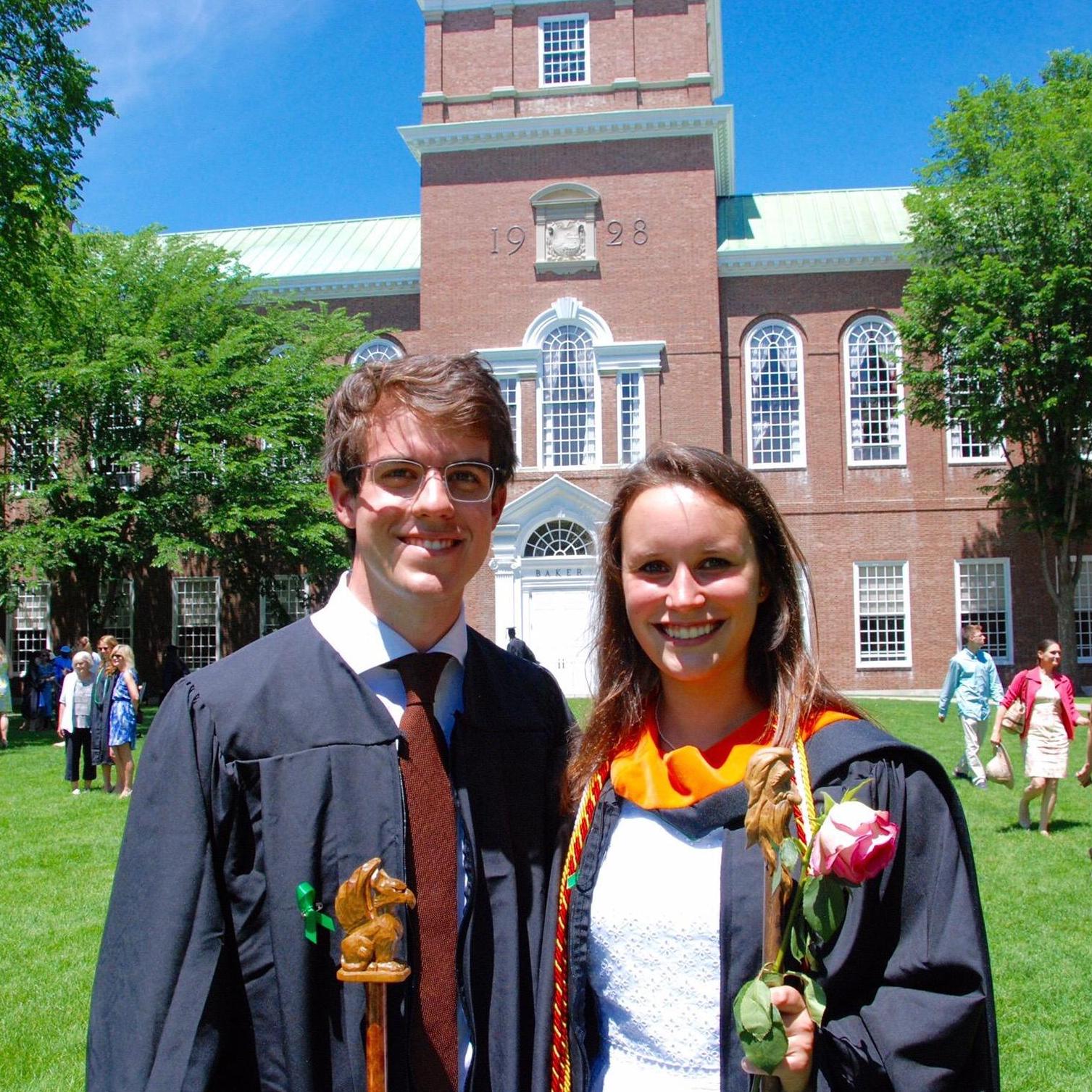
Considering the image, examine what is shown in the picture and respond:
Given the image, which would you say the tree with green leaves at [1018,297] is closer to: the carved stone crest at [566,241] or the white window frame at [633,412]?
the white window frame at [633,412]

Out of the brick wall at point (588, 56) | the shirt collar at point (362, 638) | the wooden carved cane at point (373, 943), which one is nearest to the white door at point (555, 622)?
the brick wall at point (588, 56)

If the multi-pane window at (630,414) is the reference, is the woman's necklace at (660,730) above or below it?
below

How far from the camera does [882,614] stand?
26.5 m

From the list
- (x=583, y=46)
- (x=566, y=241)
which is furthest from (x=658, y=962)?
(x=583, y=46)

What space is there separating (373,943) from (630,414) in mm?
24658

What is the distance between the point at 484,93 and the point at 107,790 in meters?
20.5

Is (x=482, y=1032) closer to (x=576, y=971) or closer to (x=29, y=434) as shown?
(x=576, y=971)

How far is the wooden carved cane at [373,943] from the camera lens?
1.96m

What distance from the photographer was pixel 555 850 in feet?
8.05

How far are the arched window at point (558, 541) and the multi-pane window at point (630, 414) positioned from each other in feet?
6.86

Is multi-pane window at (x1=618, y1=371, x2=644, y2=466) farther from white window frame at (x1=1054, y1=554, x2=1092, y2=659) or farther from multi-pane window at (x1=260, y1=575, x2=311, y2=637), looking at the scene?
white window frame at (x1=1054, y1=554, x2=1092, y2=659)

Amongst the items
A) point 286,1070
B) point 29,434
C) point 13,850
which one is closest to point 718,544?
point 286,1070

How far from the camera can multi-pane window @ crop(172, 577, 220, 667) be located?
2934cm

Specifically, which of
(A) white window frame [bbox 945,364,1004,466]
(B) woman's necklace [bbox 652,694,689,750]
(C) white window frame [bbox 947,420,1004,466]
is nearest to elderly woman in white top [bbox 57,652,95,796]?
(B) woman's necklace [bbox 652,694,689,750]
